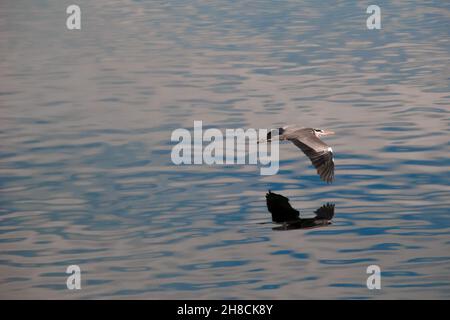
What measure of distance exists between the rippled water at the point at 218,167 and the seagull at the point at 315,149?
51 cm

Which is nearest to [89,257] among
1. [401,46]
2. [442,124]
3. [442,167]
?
[442,167]

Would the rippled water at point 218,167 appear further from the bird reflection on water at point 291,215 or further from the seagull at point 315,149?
A: the seagull at point 315,149

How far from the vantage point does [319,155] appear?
18344mm

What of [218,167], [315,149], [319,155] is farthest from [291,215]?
[218,167]

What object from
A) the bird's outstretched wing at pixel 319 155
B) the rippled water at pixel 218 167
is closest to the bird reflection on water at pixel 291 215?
the rippled water at pixel 218 167

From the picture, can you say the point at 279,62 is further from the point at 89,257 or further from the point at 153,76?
the point at 89,257

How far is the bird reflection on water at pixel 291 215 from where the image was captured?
1703 centimetres

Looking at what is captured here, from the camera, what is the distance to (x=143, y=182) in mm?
19688

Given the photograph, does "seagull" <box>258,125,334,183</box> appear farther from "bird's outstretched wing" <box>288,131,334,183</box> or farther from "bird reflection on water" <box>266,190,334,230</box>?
"bird reflection on water" <box>266,190,334,230</box>

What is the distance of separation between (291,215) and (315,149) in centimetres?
152

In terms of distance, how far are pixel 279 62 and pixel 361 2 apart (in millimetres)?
15517

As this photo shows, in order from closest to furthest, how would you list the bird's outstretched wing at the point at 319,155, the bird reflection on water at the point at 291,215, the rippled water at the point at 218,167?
1. the rippled water at the point at 218,167
2. the bird reflection on water at the point at 291,215
3. the bird's outstretched wing at the point at 319,155

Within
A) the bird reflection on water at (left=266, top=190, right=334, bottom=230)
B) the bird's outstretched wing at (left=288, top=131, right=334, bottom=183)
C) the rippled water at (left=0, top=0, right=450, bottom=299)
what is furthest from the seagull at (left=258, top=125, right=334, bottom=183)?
the bird reflection on water at (left=266, top=190, right=334, bottom=230)

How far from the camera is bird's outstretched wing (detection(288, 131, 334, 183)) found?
59.7 ft
